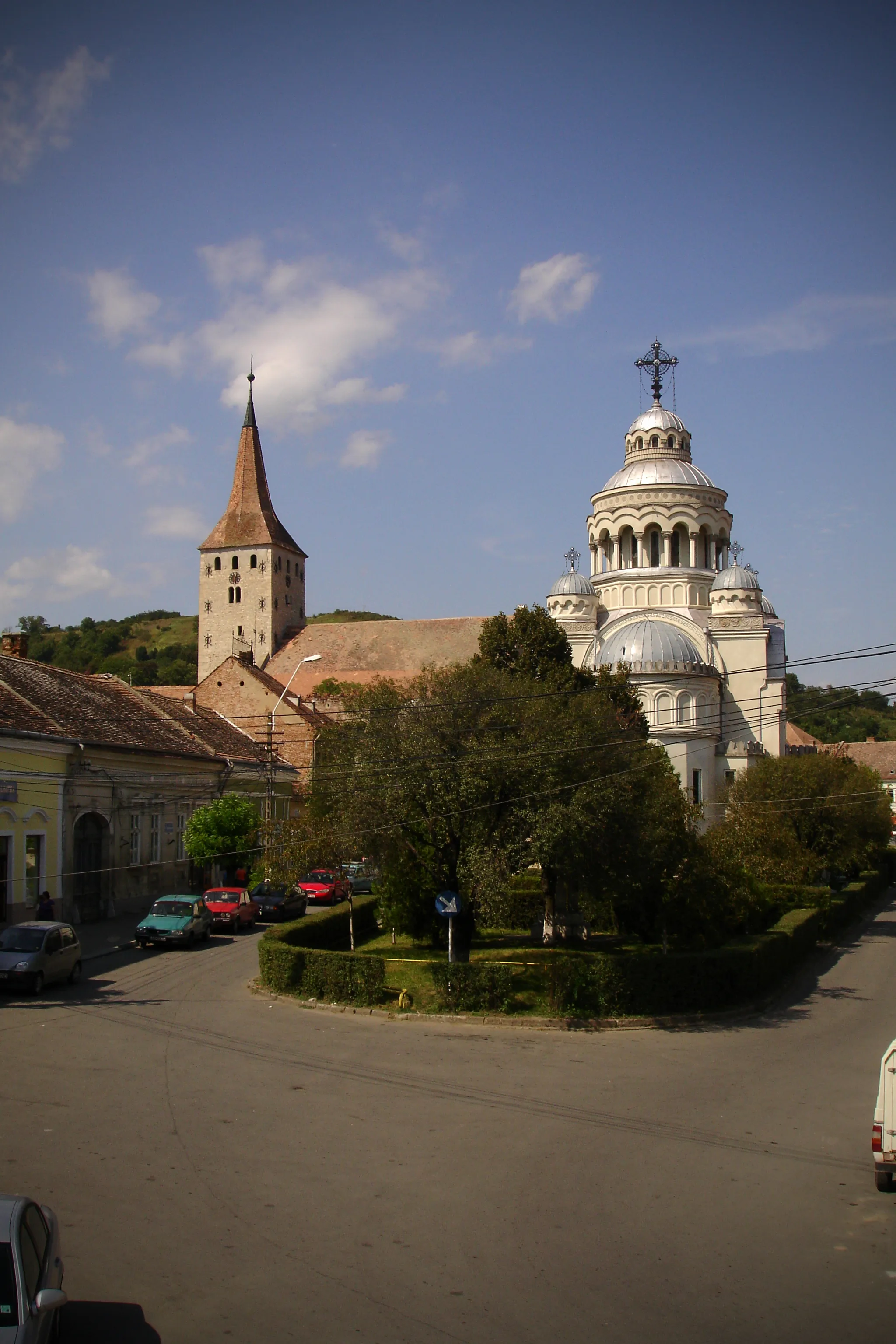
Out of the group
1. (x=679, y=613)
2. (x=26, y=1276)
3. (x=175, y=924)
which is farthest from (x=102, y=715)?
(x=679, y=613)

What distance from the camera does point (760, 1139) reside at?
1210 centimetres

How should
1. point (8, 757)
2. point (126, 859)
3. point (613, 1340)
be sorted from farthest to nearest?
point (126, 859), point (8, 757), point (613, 1340)

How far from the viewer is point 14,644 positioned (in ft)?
124

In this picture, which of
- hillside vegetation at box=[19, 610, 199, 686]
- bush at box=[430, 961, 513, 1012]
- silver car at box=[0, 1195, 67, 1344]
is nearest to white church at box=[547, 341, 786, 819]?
bush at box=[430, 961, 513, 1012]

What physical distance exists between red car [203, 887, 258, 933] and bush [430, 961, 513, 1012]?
39.2 ft

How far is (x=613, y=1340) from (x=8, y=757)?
23.9m

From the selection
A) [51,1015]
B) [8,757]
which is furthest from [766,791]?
[51,1015]

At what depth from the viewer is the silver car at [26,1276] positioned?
5.86 m

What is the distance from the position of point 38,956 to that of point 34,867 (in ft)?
31.8

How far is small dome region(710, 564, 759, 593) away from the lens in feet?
200

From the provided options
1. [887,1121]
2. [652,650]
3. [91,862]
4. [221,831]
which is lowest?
[887,1121]

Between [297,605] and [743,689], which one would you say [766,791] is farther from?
[297,605]

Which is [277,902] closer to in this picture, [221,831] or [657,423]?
[221,831]

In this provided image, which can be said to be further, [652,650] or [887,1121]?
[652,650]
